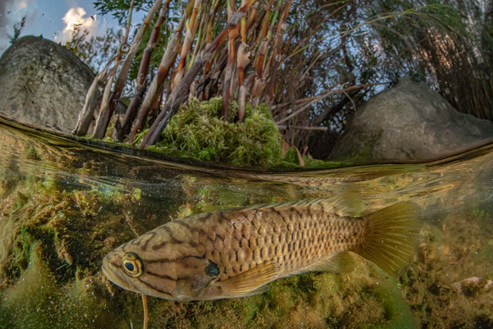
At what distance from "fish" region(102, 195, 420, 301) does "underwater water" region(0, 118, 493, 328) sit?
239 mm

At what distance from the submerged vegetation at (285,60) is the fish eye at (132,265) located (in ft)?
4.46

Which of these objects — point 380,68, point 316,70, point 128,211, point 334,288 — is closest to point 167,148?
point 128,211

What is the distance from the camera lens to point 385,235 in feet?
7.21

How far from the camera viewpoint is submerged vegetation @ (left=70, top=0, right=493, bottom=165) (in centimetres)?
283

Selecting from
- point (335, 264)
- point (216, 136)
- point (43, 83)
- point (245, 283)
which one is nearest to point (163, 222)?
point (216, 136)

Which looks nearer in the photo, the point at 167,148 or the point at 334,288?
the point at 334,288

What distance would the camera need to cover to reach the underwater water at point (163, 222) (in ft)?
6.78

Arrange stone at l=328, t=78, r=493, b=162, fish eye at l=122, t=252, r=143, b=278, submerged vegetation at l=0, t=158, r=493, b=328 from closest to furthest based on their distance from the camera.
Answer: fish eye at l=122, t=252, r=143, b=278 < submerged vegetation at l=0, t=158, r=493, b=328 < stone at l=328, t=78, r=493, b=162

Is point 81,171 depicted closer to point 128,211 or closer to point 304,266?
point 128,211

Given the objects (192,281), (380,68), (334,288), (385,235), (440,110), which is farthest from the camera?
(380,68)

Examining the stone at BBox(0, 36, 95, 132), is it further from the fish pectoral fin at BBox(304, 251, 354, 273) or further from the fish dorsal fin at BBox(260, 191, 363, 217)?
the fish pectoral fin at BBox(304, 251, 354, 273)

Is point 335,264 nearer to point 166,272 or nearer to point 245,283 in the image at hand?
point 245,283

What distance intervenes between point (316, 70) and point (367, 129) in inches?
39.1

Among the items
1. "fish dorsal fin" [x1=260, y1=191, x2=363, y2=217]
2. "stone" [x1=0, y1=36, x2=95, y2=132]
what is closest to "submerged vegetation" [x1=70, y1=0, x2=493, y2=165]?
"stone" [x1=0, y1=36, x2=95, y2=132]
